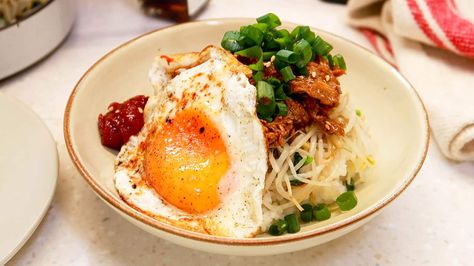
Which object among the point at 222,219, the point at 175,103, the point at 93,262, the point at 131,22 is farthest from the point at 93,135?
the point at 131,22

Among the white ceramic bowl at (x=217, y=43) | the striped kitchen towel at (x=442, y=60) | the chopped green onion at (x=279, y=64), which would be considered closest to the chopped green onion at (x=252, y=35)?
the chopped green onion at (x=279, y=64)

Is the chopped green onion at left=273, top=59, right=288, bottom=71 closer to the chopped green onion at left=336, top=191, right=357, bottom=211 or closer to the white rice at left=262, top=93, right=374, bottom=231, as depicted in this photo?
the white rice at left=262, top=93, right=374, bottom=231

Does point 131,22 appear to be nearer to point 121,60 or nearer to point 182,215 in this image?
point 121,60

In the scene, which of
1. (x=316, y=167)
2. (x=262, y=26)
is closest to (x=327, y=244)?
(x=316, y=167)

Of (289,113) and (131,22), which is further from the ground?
(289,113)

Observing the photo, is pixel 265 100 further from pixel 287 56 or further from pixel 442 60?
pixel 442 60

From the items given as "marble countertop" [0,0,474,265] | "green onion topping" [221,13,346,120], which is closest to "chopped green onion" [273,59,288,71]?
"green onion topping" [221,13,346,120]

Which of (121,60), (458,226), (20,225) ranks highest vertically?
(121,60)
